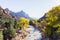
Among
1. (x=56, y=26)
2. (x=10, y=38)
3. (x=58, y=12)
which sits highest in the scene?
(x=58, y=12)

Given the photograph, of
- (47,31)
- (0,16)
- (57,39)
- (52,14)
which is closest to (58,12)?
(52,14)

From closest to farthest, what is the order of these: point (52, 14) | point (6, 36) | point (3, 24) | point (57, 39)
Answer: point (57, 39), point (6, 36), point (52, 14), point (3, 24)

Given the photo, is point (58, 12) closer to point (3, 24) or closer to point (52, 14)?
point (52, 14)

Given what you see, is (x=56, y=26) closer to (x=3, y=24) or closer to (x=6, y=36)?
(x=6, y=36)

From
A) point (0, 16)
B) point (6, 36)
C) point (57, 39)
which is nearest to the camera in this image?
point (57, 39)

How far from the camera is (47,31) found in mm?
28281

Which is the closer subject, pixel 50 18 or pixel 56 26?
pixel 56 26

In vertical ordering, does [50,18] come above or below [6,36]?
above

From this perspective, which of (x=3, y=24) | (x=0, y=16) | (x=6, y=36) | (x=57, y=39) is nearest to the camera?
(x=57, y=39)

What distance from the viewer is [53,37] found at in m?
26.3

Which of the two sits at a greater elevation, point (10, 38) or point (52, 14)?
point (52, 14)

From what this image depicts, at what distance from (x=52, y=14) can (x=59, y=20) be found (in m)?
2.70

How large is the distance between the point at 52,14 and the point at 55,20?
258cm

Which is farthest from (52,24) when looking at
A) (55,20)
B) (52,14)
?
(52,14)
